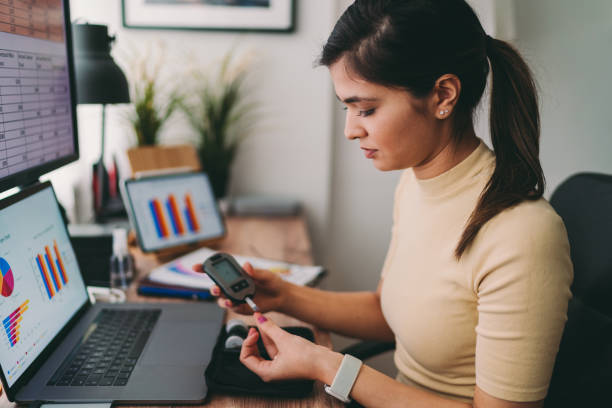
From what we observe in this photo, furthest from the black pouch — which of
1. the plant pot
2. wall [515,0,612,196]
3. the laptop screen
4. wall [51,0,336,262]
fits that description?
wall [515,0,612,196]

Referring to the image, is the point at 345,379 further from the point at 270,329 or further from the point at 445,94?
the point at 445,94

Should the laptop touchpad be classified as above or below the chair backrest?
below

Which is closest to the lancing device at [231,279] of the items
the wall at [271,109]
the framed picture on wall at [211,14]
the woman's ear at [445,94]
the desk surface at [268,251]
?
the desk surface at [268,251]

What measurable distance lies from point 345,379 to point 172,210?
857mm

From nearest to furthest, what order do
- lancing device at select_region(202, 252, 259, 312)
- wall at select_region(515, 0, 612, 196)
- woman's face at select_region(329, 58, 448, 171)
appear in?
1. woman's face at select_region(329, 58, 448, 171)
2. lancing device at select_region(202, 252, 259, 312)
3. wall at select_region(515, 0, 612, 196)

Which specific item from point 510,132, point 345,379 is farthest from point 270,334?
point 510,132

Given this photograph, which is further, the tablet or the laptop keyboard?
the tablet

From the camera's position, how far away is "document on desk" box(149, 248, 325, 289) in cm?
116

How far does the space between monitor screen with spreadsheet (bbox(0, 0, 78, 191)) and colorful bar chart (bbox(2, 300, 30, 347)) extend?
20cm

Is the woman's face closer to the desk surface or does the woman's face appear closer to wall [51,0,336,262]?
the desk surface

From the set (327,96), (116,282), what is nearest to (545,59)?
(327,96)

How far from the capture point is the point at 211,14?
181cm

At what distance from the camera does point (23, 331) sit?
0.72 m

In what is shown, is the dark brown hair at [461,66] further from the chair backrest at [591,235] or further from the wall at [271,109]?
the wall at [271,109]
